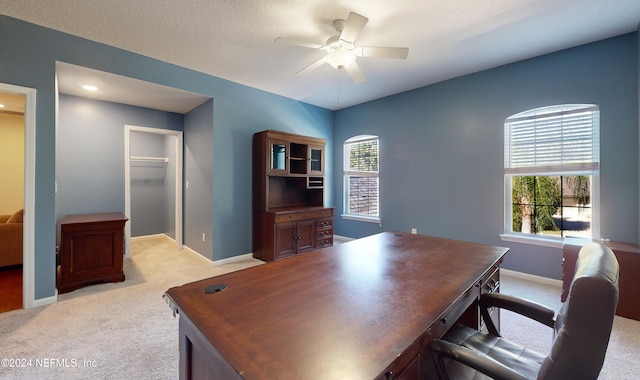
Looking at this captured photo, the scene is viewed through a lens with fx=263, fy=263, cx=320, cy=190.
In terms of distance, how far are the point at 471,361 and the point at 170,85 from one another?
13.2 feet

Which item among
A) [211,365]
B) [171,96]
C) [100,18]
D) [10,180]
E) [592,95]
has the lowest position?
[211,365]

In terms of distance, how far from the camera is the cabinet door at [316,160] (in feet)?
14.9

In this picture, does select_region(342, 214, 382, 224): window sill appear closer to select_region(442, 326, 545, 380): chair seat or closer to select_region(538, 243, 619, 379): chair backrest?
select_region(442, 326, 545, 380): chair seat

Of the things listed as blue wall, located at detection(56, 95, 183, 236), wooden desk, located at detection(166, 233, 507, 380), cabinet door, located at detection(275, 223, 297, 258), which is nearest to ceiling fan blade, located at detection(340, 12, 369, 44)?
wooden desk, located at detection(166, 233, 507, 380)

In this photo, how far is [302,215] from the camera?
4.24 metres

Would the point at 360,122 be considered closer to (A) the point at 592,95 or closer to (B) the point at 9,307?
(A) the point at 592,95

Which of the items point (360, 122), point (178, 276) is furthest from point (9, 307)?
point (360, 122)

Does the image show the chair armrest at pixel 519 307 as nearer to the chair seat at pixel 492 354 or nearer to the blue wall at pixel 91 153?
the chair seat at pixel 492 354

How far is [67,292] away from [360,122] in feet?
16.1

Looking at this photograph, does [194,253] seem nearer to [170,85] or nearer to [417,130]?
[170,85]

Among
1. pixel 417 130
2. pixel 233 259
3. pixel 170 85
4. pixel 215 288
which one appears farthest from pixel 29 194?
pixel 417 130

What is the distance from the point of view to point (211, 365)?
0.89m

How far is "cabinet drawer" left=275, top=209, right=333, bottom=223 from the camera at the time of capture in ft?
13.0

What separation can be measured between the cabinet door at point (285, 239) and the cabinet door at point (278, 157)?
0.85 metres
